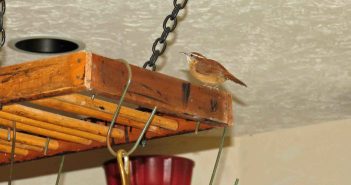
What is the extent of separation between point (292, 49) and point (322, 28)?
0.23 meters

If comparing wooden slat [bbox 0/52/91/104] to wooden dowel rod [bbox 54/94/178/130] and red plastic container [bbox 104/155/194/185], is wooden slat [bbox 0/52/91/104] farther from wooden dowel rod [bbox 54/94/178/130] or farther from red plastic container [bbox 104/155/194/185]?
red plastic container [bbox 104/155/194/185]

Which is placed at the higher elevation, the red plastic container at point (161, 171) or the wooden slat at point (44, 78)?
the wooden slat at point (44, 78)

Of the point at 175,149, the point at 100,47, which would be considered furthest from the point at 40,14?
the point at 175,149

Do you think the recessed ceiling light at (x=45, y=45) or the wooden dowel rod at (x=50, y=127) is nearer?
the wooden dowel rod at (x=50, y=127)

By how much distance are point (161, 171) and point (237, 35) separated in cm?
58

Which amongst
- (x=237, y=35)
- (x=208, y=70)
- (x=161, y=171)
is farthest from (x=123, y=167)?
(x=161, y=171)

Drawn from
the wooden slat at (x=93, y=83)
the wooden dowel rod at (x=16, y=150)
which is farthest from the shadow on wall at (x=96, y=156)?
the wooden slat at (x=93, y=83)

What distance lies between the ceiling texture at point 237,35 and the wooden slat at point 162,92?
2.88ft

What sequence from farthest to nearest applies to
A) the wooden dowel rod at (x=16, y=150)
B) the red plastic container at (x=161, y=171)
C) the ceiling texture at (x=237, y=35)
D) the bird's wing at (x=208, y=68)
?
the red plastic container at (x=161, y=171), the ceiling texture at (x=237, y=35), the bird's wing at (x=208, y=68), the wooden dowel rod at (x=16, y=150)

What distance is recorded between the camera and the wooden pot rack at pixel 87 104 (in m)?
1.19

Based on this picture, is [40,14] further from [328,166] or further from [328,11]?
[328,166]

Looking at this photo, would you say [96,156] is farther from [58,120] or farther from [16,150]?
[58,120]

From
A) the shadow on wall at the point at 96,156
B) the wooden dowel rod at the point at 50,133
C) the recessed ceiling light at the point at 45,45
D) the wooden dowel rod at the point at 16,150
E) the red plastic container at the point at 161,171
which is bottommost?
the shadow on wall at the point at 96,156

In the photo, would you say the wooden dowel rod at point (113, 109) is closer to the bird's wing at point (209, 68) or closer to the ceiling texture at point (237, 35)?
the bird's wing at point (209, 68)
